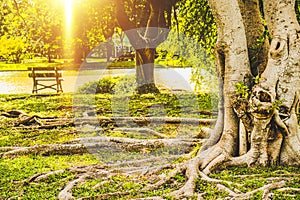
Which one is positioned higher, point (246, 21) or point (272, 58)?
point (246, 21)

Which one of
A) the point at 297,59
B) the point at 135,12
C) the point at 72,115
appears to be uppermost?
the point at 135,12

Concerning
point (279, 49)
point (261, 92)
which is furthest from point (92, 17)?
point (261, 92)

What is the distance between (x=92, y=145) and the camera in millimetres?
7227

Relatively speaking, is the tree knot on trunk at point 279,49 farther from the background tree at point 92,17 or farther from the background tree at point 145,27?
the background tree at point 92,17

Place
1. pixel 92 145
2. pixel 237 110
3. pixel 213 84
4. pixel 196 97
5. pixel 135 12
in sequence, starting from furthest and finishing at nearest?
pixel 135 12
pixel 196 97
pixel 213 84
pixel 92 145
pixel 237 110

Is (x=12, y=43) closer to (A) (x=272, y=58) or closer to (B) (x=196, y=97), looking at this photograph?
(B) (x=196, y=97)

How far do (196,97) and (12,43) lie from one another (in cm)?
2329

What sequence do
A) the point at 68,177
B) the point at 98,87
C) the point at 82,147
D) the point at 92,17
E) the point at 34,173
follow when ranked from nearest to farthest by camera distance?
the point at 68,177, the point at 34,173, the point at 82,147, the point at 92,17, the point at 98,87

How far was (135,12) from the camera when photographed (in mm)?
17500

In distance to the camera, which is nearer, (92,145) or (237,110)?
(237,110)

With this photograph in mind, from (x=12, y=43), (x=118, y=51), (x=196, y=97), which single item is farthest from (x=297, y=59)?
(x=118, y=51)

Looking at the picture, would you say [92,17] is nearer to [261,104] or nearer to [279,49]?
[279,49]

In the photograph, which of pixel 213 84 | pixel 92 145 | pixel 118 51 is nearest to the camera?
pixel 92 145

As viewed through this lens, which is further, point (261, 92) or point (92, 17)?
point (92, 17)
